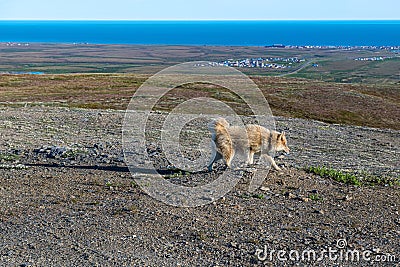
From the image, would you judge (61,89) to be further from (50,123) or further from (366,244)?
(366,244)

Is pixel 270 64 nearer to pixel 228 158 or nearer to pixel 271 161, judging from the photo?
pixel 271 161

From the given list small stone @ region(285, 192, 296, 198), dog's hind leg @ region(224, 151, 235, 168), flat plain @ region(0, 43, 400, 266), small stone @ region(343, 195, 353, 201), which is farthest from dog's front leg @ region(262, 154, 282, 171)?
small stone @ region(343, 195, 353, 201)

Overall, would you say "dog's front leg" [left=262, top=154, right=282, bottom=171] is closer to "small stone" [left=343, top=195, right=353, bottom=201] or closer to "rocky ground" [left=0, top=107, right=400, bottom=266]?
"rocky ground" [left=0, top=107, right=400, bottom=266]

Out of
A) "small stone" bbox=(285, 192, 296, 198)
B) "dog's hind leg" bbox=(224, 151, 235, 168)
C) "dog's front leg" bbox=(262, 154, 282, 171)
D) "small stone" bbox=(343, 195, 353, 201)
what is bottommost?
"small stone" bbox=(343, 195, 353, 201)

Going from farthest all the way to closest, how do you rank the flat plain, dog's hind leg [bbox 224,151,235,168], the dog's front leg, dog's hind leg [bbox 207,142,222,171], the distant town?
the distant town < the dog's front leg < dog's hind leg [bbox 207,142,222,171] < dog's hind leg [bbox 224,151,235,168] < the flat plain

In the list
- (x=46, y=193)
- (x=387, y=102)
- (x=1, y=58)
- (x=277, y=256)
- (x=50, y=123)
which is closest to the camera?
(x=277, y=256)

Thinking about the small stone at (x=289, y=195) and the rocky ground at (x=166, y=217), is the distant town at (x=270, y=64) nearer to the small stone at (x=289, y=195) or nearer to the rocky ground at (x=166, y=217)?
the rocky ground at (x=166, y=217)

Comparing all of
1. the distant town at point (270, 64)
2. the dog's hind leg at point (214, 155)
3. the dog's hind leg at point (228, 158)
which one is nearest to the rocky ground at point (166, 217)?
the dog's hind leg at point (214, 155)

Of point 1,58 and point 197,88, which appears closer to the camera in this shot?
point 197,88

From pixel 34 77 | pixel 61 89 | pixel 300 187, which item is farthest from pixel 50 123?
pixel 34 77
